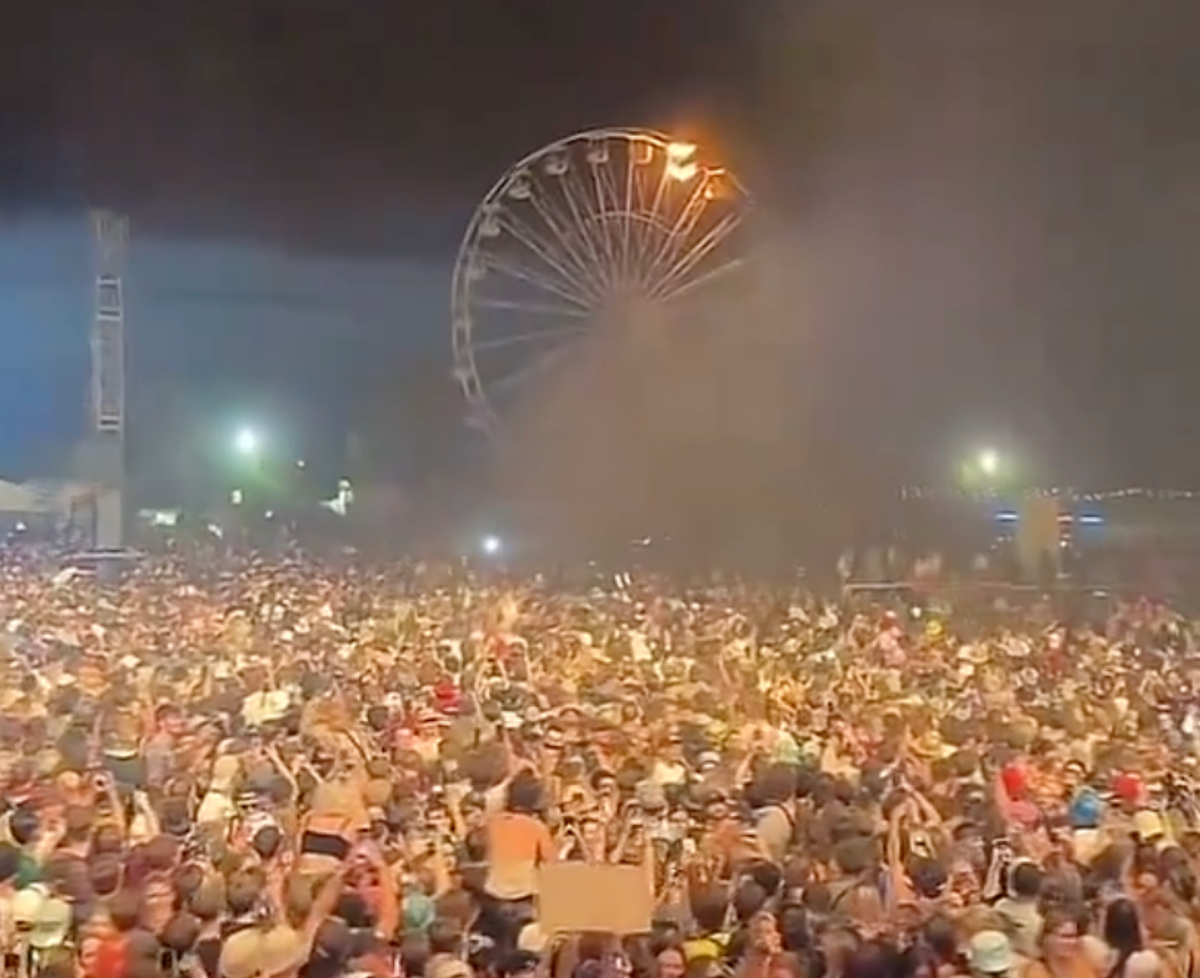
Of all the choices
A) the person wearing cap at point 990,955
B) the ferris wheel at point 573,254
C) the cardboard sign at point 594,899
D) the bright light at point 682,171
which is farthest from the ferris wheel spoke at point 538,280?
the person wearing cap at point 990,955

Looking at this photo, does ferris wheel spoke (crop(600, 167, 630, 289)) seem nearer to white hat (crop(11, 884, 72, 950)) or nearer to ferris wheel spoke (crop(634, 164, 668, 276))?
ferris wheel spoke (crop(634, 164, 668, 276))

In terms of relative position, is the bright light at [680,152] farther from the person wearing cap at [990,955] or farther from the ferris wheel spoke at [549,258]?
the person wearing cap at [990,955]

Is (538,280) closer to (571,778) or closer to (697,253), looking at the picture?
(697,253)

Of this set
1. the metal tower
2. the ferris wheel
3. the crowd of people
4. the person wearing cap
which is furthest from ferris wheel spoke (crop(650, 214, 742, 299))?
the person wearing cap

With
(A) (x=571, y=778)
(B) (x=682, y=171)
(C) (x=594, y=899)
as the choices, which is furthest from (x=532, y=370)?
(C) (x=594, y=899)

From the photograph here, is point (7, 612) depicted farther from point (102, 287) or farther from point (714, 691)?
point (714, 691)
